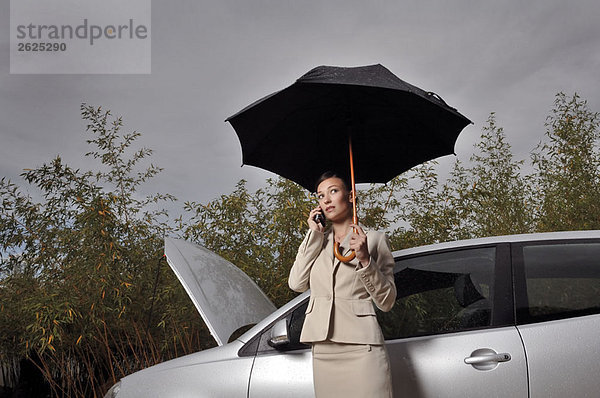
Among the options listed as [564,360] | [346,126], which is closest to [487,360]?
[564,360]

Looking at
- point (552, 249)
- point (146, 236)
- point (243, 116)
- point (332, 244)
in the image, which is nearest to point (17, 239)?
point (146, 236)

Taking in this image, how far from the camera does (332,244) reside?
211cm

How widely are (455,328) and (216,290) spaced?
129 centimetres

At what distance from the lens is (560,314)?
2232 mm

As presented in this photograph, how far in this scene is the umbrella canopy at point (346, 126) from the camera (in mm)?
2197

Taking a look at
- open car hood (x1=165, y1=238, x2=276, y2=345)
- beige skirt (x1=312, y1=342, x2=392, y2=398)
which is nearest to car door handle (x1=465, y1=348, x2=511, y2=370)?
beige skirt (x1=312, y1=342, x2=392, y2=398)

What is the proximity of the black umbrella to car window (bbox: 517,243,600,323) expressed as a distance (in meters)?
0.70

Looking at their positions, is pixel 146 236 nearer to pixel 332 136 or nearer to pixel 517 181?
pixel 332 136

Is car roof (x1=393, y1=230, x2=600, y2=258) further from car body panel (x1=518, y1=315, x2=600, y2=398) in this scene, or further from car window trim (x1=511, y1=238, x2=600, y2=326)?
car body panel (x1=518, y1=315, x2=600, y2=398)

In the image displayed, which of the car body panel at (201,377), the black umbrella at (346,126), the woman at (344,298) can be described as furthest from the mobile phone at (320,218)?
the car body panel at (201,377)

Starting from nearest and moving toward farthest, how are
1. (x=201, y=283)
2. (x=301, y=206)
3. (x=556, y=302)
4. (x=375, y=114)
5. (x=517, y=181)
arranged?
(x=556, y=302)
(x=375, y=114)
(x=201, y=283)
(x=301, y=206)
(x=517, y=181)

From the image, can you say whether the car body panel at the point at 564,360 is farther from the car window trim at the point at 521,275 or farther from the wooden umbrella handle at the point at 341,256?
the wooden umbrella handle at the point at 341,256

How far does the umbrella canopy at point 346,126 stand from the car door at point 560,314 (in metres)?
0.69

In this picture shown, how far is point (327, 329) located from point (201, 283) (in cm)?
110
